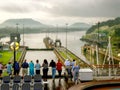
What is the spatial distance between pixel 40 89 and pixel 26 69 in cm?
650

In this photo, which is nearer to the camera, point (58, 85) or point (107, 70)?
point (58, 85)

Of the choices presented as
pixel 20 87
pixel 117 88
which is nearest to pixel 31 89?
pixel 20 87

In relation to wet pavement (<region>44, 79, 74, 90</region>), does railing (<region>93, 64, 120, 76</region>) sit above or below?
above

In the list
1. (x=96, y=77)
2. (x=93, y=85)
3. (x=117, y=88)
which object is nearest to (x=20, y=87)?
(x=93, y=85)

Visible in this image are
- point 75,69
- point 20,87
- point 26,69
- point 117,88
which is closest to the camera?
point 117,88

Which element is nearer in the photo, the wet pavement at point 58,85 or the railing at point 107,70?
the wet pavement at point 58,85

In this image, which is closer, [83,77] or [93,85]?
[93,85]

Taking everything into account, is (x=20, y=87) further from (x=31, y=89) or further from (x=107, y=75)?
(x=107, y=75)

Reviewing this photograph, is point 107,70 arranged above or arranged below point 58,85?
above

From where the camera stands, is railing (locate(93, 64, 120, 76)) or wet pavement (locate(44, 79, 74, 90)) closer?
wet pavement (locate(44, 79, 74, 90))

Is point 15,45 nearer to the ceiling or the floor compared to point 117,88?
nearer to the ceiling

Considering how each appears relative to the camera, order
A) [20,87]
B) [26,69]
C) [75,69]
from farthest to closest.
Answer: [26,69], [75,69], [20,87]

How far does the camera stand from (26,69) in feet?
79.6

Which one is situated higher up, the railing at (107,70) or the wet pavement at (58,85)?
the railing at (107,70)
